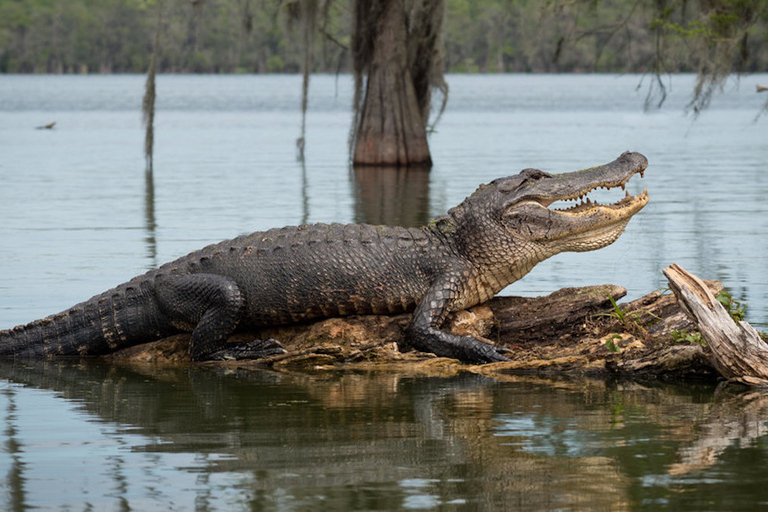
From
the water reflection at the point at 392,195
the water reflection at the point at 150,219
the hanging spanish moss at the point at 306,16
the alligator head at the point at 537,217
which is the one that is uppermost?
the hanging spanish moss at the point at 306,16

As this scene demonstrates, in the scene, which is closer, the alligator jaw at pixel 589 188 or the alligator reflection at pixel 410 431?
the alligator reflection at pixel 410 431

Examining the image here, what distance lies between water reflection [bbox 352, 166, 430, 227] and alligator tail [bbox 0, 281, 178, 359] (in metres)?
8.54

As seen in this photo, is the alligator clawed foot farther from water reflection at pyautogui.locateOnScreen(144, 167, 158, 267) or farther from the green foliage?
water reflection at pyautogui.locateOnScreen(144, 167, 158, 267)

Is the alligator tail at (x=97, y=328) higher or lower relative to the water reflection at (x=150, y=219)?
higher

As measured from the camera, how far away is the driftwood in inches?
340

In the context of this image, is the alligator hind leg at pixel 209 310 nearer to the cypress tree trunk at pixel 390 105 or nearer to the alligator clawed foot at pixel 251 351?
the alligator clawed foot at pixel 251 351

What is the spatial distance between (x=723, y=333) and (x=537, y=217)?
6.06 ft

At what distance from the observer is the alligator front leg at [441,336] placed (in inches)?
352

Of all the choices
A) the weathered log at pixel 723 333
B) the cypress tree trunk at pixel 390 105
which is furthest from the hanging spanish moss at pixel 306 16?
the weathered log at pixel 723 333

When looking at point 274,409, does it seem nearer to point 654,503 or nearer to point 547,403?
point 547,403

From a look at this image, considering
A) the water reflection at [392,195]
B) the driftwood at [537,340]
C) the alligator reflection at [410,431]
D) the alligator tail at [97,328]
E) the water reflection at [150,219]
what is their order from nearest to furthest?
the alligator reflection at [410,431], the driftwood at [537,340], the alligator tail at [97,328], the water reflection at [150,219], the water reflection at [392,195]

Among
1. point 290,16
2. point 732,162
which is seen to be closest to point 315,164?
point 290,16

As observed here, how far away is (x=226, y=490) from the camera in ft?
19.3

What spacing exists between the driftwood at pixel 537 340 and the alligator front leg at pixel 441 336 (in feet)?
0.28
